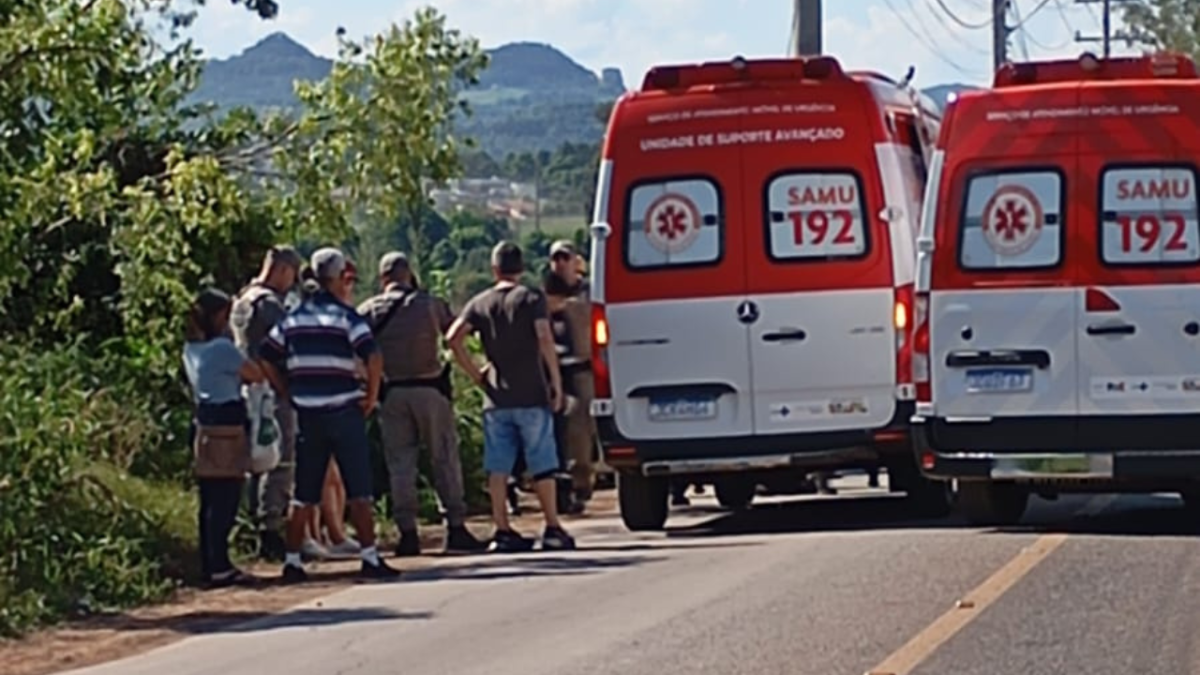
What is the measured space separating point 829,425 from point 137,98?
22.4 ft

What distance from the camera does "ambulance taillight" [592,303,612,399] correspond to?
54.2ft

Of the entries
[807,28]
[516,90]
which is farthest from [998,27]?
[516,90]

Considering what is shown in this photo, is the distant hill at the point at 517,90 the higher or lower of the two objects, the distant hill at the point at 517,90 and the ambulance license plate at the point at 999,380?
the higher

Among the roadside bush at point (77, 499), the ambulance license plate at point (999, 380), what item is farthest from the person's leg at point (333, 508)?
the ambulance license plate at point (999, 380)

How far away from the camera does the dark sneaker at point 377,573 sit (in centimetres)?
1504

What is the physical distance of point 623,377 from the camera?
16.5m

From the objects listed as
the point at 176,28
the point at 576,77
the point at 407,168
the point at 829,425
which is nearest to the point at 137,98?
the point at 176,28

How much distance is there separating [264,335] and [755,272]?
9.97ft

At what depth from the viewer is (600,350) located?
54.4ft

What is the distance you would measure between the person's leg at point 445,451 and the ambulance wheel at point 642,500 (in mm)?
1066

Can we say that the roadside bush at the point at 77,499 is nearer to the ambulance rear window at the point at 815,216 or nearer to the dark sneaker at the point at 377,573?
the dark sneaker at the point at 377,573

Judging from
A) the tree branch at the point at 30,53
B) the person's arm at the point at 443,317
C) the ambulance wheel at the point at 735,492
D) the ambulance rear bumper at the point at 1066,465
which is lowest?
the ambulance wheel at the point at 735,492

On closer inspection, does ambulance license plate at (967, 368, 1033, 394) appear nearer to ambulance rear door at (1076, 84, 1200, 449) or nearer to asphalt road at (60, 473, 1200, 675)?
ambulance rear door at (1076, 84, 1200, 449)

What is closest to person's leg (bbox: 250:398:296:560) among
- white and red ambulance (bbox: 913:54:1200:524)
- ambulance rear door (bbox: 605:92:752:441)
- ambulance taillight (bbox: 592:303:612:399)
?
ambulance taillight (bbox: 592:303:612:399)
